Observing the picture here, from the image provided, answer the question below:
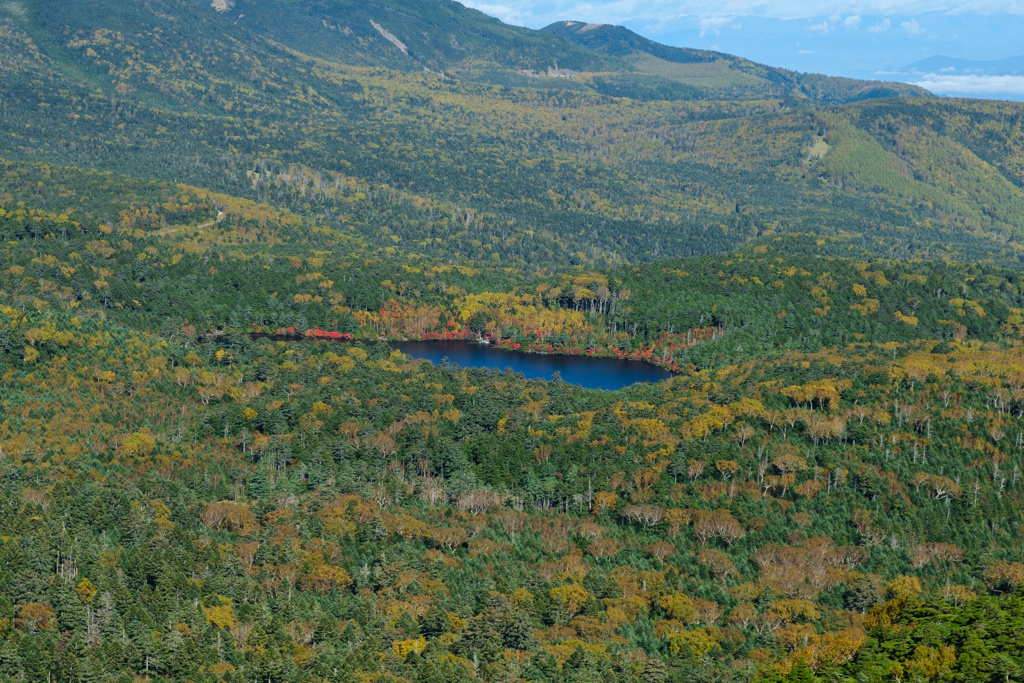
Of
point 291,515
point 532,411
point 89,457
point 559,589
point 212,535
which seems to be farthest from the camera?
point 532,411

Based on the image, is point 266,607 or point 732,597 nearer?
point 266,607

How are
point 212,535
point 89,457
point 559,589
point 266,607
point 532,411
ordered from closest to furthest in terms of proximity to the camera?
point 266,607 < point 559,589 < point 212,535 < point 89,457 < point 532,411

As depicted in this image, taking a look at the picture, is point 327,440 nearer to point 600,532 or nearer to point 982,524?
point 600,532

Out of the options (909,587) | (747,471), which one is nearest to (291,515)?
(747,471)

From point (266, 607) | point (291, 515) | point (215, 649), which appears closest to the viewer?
point (215, 649)

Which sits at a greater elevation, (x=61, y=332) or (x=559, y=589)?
(x=61, y=332)

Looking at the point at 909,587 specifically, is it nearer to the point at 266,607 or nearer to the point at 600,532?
the point at 600,532

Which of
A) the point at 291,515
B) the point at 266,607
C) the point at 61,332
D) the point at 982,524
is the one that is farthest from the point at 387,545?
the point at 61,332

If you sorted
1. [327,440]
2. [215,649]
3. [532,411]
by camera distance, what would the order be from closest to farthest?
[215,649] → [327,440] → [532,411]

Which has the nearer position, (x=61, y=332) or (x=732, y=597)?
(x=732, y=597)
